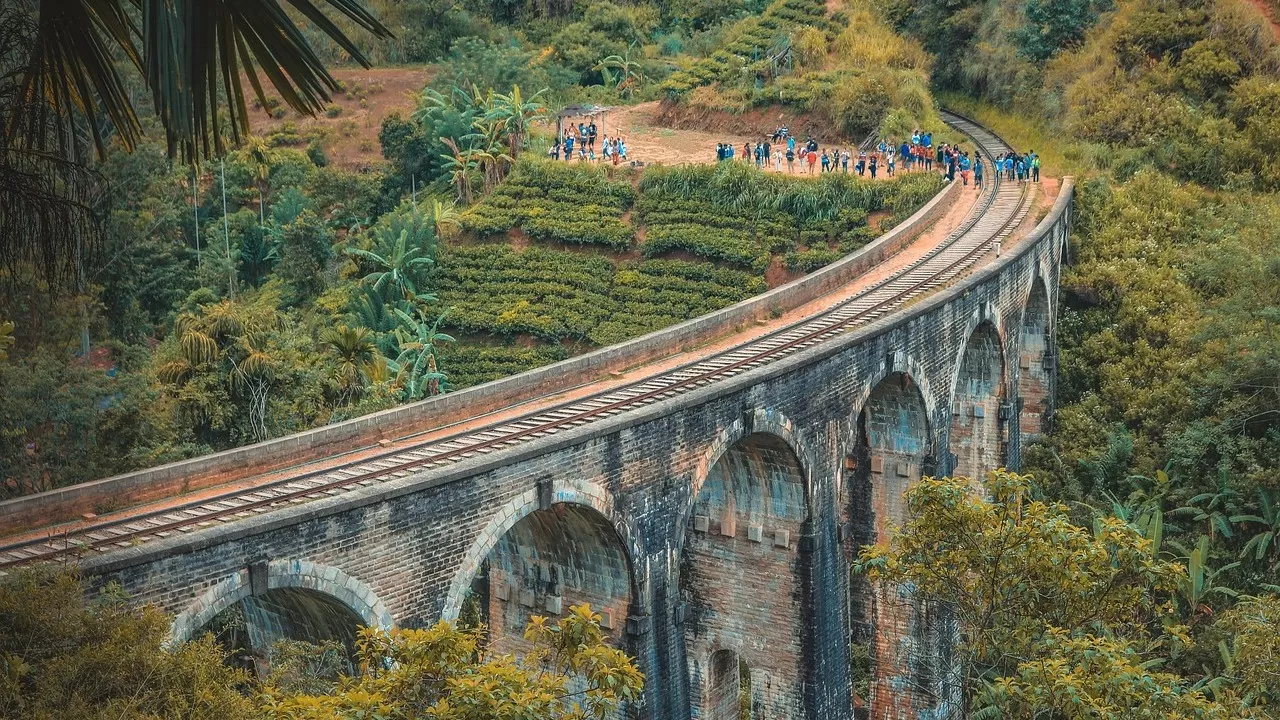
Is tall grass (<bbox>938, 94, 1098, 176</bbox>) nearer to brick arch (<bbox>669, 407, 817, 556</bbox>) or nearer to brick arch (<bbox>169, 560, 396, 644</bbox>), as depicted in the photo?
brick arch (<bbox>669, 407, 817, 556</bbox>)

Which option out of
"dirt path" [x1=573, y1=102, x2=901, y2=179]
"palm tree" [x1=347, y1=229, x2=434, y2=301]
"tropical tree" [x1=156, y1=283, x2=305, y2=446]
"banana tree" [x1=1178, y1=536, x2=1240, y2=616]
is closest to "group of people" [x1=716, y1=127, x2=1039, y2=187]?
"dirt path" [x1=573, y1=102, x2=901, y2=179]

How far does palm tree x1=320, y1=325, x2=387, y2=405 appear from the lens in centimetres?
3316

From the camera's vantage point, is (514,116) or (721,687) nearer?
(721,687)

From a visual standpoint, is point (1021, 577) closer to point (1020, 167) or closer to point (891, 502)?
point (891, 502)

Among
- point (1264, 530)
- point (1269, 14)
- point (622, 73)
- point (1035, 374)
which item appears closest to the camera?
point (1264, 530)

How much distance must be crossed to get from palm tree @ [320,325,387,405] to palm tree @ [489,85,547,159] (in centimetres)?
2059

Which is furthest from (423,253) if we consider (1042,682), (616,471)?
(1042,682)

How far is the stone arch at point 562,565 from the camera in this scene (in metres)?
19.3

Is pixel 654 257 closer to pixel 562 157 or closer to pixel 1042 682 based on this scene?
pixel 562 157

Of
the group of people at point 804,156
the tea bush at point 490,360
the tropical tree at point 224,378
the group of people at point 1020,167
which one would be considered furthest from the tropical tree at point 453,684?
the group of people at point 804,156

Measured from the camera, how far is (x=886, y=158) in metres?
49.2

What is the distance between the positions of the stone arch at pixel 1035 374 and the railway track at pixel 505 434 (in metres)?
3.01

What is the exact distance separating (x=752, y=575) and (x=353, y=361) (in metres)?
14.1

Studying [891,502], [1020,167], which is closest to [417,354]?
[891,502]
